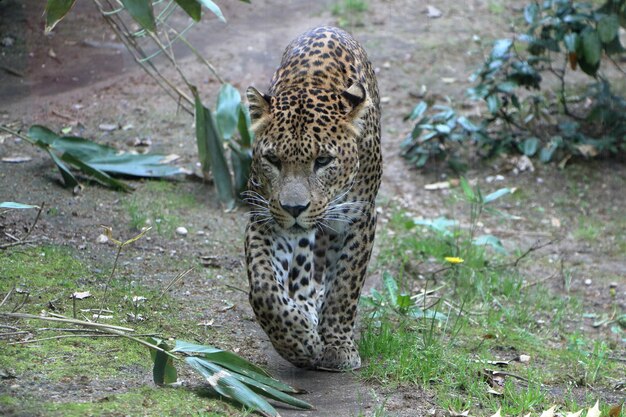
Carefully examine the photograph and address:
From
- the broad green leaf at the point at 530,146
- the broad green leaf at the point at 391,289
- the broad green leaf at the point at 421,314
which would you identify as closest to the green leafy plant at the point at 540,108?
the broad green leaf at the point at 530,146

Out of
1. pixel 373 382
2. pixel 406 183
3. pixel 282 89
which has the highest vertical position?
pixel 282 89

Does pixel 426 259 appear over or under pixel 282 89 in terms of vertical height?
under

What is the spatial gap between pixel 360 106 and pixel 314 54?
0.70m

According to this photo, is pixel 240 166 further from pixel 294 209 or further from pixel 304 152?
pixel 294 209

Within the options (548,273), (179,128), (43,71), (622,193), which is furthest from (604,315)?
(43,71)

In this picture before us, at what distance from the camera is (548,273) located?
9.41 metres

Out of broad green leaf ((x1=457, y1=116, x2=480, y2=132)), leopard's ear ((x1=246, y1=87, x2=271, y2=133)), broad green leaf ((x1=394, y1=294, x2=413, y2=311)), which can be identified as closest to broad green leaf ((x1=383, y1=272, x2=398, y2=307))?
broad green leaf ((x1=394, y1=294, x2=413, y2=311))

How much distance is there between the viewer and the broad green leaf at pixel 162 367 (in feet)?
17.3

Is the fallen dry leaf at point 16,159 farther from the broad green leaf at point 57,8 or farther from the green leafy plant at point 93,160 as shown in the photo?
the broad green leaf at point 57,8

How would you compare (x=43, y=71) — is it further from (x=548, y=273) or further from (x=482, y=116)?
(x=548, y=273)

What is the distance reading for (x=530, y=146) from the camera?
37.5ft

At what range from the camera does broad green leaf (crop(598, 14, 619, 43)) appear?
10812 millimetres

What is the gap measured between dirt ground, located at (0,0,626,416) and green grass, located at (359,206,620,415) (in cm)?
27

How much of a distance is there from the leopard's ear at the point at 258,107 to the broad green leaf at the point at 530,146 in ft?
18.8
